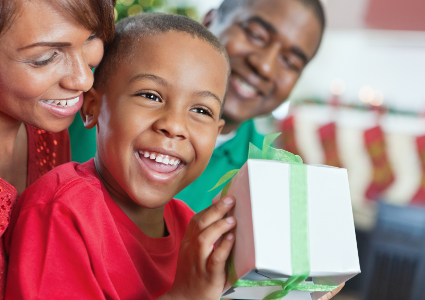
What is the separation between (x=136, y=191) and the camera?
81cm

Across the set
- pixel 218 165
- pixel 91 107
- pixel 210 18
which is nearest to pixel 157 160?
pixel 91 107

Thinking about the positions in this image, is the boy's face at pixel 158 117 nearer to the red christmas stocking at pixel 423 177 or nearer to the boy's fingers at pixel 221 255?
the boy's fingers at pixel 221 255

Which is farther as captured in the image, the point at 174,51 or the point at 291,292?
the point at 174,51

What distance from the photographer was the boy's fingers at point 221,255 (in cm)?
66

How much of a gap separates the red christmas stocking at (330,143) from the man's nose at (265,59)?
7.68 ft

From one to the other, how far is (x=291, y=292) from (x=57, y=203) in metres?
0.43

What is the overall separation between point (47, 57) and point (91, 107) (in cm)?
21

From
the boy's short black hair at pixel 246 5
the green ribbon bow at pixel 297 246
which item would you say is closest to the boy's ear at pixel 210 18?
the boy's short black hair at pixel 246 5

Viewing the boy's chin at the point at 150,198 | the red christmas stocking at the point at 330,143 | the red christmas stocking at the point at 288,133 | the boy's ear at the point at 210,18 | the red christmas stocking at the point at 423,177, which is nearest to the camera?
the boy's chin at the point at 150,198

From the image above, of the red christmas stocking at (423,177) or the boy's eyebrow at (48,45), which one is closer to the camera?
the boy's eyebrow at (48,45)

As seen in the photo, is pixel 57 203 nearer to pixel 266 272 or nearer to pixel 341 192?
pixel 266 272

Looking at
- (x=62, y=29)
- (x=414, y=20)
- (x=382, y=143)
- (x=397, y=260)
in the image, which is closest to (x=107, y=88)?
(x=62, y=29)

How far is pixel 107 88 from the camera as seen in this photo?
88cm

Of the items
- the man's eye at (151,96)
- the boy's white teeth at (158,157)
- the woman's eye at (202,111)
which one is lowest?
the boy's white teeth at (158,157)
